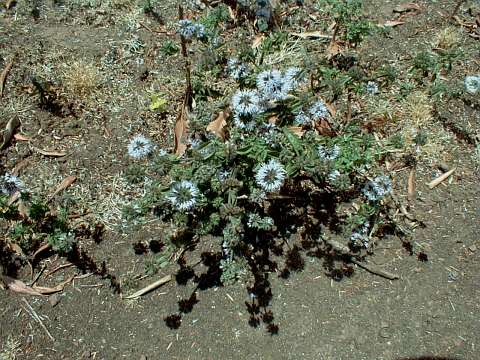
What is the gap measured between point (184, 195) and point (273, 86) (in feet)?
2.87

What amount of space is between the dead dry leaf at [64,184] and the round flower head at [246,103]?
4.99 feet

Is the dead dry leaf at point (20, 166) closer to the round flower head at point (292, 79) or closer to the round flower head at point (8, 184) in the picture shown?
the round flower head at point (8, 184)

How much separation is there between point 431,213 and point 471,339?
0.94 meters

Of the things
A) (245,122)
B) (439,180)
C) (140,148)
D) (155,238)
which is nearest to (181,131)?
(140,148)

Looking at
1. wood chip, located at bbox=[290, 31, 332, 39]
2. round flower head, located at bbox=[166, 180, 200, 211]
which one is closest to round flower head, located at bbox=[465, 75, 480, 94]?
wood chip, located at bbox=[290, 31, 332, 39]

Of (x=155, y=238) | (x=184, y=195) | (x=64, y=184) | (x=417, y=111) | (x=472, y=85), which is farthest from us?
(x=472, y=85)

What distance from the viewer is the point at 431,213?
3709mm

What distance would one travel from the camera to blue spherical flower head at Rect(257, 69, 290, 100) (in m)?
2.99

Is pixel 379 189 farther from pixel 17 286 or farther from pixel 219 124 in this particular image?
pixel 17 286

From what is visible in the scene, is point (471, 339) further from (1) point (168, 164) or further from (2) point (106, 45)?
(2) point (106, 45)

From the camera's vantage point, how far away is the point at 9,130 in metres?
3.83

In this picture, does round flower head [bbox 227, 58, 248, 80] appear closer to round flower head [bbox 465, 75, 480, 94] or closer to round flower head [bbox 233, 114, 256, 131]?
round flower head [bbox 233, 114, 256, 131]

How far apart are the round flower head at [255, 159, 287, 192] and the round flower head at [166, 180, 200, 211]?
14.9 inches

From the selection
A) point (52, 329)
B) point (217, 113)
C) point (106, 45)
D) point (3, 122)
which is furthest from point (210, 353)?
point (106, 45)
